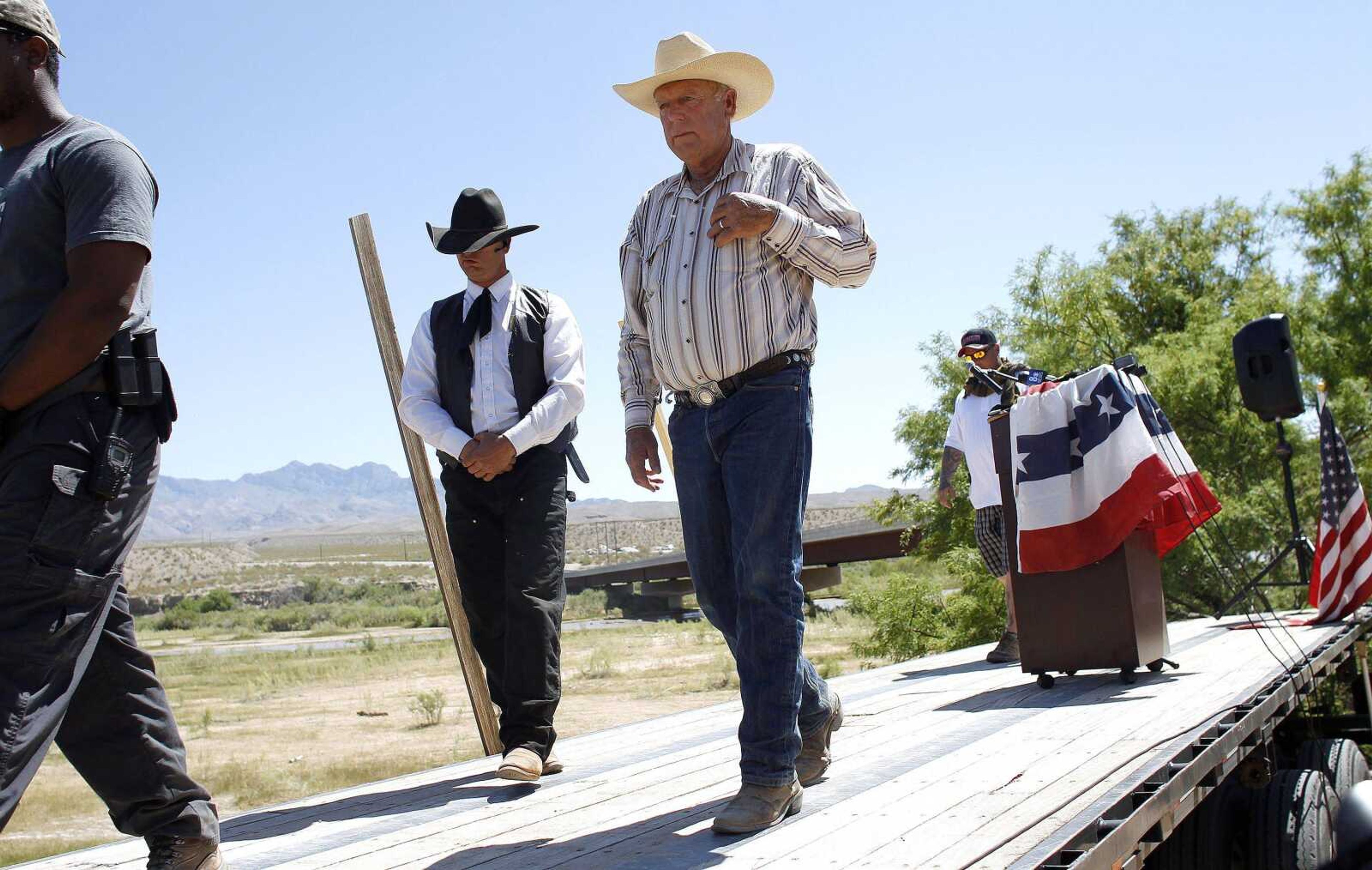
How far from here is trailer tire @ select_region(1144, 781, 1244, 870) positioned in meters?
5.11

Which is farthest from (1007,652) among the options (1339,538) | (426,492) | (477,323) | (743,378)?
(743,378)

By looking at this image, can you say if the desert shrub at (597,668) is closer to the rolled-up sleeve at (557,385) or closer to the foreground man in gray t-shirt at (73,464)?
the rolled-up sleeve at (557,385)

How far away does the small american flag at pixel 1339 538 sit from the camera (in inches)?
328

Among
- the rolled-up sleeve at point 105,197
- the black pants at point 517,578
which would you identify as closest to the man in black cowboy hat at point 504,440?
the black pants at point 517,578

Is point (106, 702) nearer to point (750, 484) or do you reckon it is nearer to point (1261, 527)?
point (750, 484)

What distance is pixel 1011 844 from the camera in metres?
2.86

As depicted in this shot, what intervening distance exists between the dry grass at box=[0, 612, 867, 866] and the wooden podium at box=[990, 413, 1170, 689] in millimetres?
2210

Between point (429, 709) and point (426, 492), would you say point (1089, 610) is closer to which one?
point (426, 492)

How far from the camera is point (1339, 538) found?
8641 mm

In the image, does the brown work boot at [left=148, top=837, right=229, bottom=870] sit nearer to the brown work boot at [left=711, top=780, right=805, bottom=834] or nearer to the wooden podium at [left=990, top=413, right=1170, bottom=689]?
the brown work boot at [left=711, top=780, right=805, bottom=834]

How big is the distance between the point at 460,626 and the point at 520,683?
3.08ft

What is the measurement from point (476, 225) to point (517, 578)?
133 cm

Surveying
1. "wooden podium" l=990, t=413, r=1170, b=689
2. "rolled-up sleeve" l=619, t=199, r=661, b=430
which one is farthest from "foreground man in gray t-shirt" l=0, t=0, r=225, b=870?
"wooden podium" l=990, t=413, r=1170, b=689

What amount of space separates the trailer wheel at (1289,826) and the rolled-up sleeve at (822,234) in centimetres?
303
